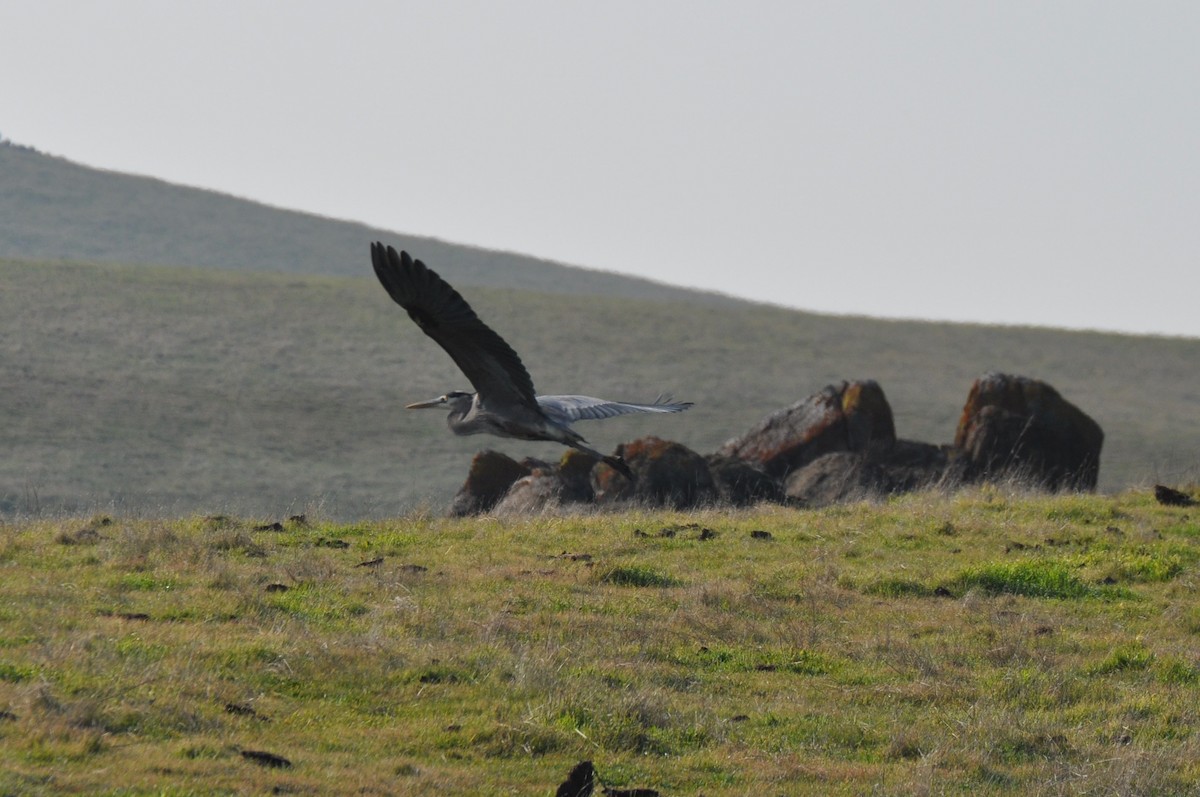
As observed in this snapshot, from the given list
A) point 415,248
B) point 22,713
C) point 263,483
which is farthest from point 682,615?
point 415,248

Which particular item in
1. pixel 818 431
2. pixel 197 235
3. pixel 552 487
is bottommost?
pixel 552 487

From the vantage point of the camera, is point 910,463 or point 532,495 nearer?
point 532,495

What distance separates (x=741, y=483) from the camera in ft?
71.8

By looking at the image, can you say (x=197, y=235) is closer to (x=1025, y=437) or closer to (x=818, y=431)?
(x=818, y=431)

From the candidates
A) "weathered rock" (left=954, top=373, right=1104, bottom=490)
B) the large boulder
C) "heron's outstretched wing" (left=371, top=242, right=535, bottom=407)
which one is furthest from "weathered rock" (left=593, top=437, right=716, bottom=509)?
"heron's outstretched wing" (left=371, top=242, right=535, bottom=407)

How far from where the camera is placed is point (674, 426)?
41.7m

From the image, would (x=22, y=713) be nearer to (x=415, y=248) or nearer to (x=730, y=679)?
(x=730, y=679)

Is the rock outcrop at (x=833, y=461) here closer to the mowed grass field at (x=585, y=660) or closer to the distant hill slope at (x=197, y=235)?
the mowed grass field at (x=585, y=660)

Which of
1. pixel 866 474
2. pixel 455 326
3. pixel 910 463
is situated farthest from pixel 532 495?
pixel 455 326

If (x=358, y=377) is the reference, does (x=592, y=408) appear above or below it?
above

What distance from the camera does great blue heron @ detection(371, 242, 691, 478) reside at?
11.8 metres

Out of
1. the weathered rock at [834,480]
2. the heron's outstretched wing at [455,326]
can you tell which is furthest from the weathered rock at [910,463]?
the heron's outstretched wing at [455,326]

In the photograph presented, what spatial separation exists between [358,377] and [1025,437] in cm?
2227

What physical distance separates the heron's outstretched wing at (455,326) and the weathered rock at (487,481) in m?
7.77
